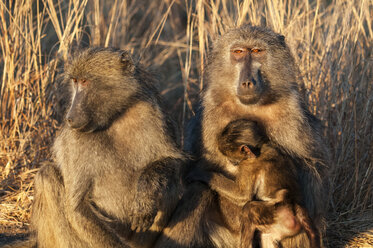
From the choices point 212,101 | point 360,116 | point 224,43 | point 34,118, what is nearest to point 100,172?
point 212,101

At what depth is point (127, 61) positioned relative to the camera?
10.8 feet

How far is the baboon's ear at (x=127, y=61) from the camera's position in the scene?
3275 mm

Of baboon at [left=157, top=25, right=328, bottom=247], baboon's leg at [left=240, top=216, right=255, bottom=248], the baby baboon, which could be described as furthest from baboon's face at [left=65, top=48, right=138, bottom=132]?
baboon's leg at [left=240, top=216, right=255, bottom=248]

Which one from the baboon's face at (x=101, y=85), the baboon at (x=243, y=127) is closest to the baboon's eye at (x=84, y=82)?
the baboon's face at (x=101, y=85)

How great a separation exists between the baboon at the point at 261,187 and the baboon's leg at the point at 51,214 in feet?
2.30

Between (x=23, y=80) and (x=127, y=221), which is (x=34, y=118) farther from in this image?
(x=127, y=221)

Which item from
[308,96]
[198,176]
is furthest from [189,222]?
[308,96]

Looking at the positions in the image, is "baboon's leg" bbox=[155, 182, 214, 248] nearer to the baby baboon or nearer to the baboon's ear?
the baby baboon

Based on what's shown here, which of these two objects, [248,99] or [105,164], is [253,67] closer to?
[248,99]

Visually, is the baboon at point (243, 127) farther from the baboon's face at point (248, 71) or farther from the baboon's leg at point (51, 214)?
the baboon's leg at point (51, 214)

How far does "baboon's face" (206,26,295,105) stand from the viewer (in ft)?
10.8

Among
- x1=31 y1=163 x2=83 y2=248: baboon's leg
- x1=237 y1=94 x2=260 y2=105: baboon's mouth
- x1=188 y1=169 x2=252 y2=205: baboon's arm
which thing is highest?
x1=237 y1=94 x2=260 y2=105: baboon's mouth

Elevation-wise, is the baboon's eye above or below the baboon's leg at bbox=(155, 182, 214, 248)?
above

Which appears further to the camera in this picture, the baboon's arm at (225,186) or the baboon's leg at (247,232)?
the baboon's arm at (225,186)
